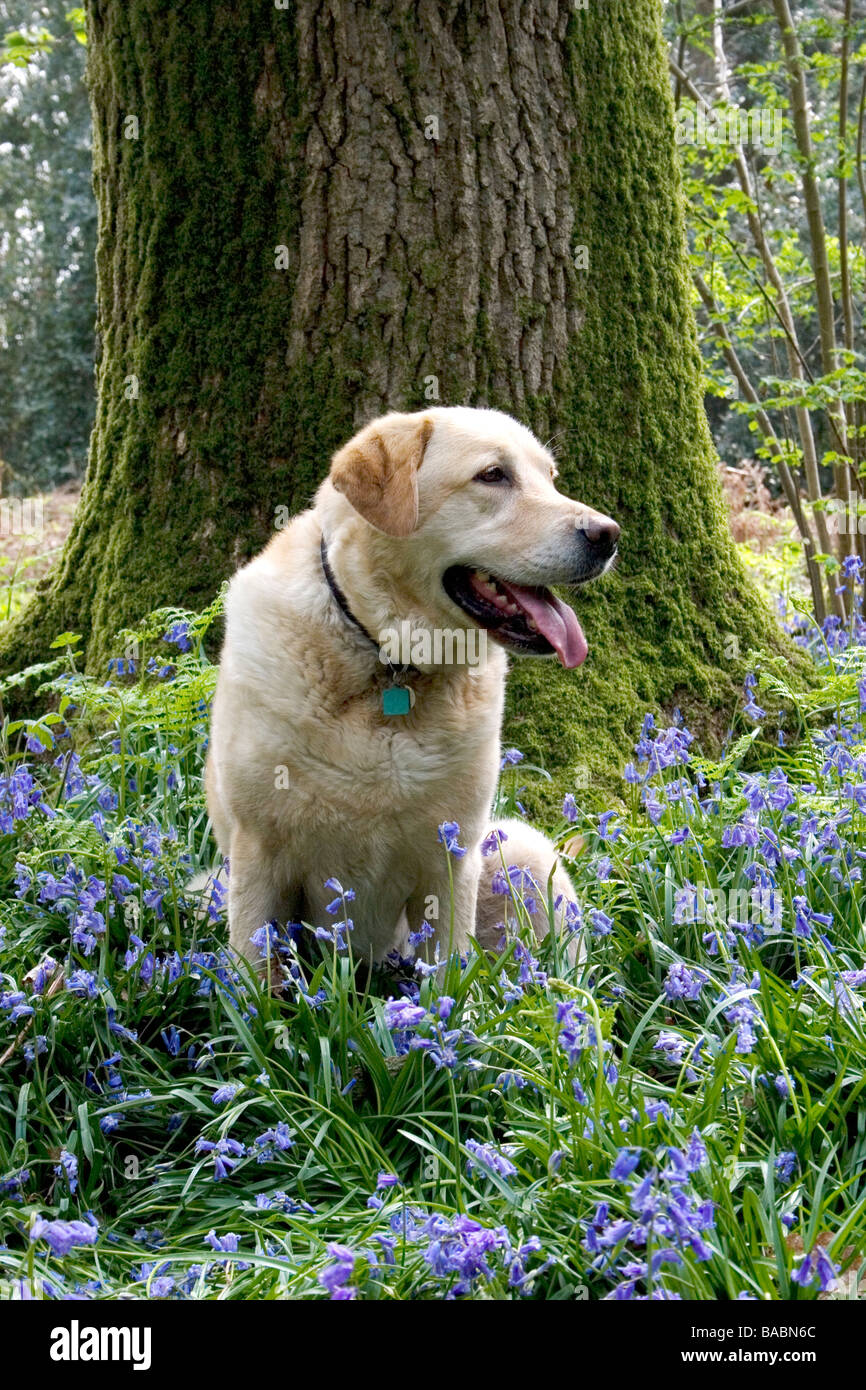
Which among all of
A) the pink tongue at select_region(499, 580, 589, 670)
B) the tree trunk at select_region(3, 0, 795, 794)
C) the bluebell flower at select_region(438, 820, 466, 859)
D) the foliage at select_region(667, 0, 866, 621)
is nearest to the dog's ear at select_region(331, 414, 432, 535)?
the pink tongue at select_region(499, 580, 589, 670)

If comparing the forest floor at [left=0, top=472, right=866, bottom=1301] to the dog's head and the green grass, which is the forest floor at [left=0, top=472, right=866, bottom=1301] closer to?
the green grass

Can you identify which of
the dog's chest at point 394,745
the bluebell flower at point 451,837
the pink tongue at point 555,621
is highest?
the pink tongue at point 555,621

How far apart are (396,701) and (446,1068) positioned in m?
0.94

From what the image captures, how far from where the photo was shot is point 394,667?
3.32 metres

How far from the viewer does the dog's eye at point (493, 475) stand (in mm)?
3329

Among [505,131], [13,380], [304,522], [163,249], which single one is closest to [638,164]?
[505,131]

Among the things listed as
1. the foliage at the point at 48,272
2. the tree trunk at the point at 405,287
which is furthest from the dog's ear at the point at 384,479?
the foliage at the point at 48,272

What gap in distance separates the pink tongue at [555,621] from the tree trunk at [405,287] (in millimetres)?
1117

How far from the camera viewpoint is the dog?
3.21 meters

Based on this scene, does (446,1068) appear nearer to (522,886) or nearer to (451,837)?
(451,837)

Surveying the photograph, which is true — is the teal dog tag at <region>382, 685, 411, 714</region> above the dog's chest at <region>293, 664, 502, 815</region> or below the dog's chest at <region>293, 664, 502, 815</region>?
above

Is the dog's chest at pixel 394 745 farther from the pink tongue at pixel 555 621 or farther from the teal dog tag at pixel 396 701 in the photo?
the pink tongue at pixel 555 621

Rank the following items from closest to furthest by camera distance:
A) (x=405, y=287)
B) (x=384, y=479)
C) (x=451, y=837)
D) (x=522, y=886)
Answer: (x=451, y=837), (x=384, y=479), (x=522, y=886), (x=405, y=287)

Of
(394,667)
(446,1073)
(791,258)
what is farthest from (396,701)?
(791,258)
